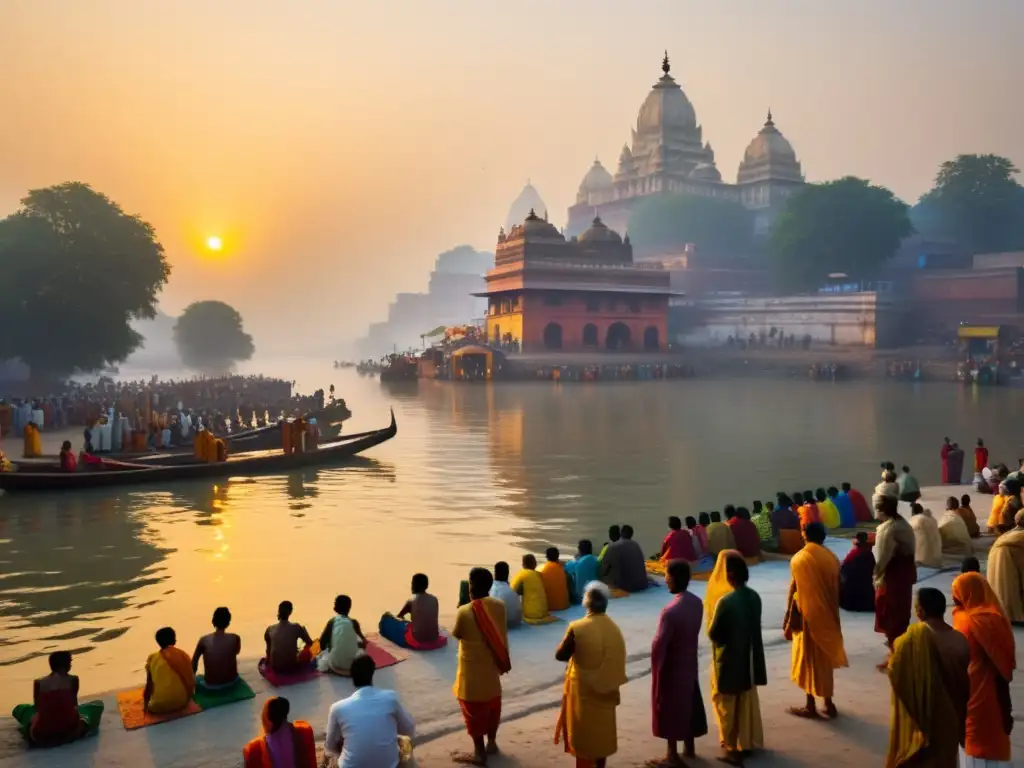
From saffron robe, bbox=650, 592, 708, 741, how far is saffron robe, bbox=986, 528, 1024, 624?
4.01m

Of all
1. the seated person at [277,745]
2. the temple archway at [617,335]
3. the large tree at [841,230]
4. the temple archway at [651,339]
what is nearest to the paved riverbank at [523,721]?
the seated person at [277,745]

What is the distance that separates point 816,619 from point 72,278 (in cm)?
3567

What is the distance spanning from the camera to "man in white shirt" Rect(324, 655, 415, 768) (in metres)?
4.56

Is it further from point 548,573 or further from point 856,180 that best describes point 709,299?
point 548,573

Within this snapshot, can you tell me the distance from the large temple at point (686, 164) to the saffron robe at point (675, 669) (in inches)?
3334

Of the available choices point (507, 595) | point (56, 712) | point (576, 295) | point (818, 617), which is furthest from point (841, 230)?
point (56, 712)

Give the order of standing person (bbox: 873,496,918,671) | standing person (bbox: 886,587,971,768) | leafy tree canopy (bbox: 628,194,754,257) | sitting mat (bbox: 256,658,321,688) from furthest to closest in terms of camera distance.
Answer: leafy tree canopy (bbox: 628,194,754,257)
sitting mat (bbox: 256,658,321,688)
standing person (bbox: 873,496,918,671)
standing person (bbox: 886,587,971,768)

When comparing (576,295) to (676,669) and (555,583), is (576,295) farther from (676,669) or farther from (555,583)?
(676,669)

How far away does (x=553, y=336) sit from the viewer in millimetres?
57844

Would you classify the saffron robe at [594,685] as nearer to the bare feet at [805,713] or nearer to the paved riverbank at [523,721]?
the paved riverbank at [523,721]

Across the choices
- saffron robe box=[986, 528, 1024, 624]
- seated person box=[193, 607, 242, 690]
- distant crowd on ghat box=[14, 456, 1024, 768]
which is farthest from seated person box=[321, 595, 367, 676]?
saffron robe box=[986, 528, 1024, 624]

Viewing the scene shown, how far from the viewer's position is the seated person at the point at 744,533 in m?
10.3

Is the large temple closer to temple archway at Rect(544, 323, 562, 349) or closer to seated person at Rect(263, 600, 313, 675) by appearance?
temple archway at Rect(544, 323, 562, 349)

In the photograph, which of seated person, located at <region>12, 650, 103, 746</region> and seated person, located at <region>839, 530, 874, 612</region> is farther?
seated person, located at <region>839, 530, 874, 612</region>
